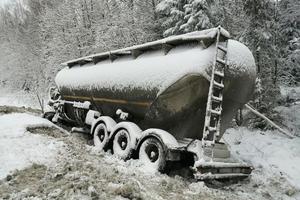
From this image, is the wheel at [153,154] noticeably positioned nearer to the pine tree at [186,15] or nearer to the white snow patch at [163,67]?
the white snow patch at [163,67]

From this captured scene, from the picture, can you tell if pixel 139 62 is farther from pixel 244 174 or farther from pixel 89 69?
pixel 244 174

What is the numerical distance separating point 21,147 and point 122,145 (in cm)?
230

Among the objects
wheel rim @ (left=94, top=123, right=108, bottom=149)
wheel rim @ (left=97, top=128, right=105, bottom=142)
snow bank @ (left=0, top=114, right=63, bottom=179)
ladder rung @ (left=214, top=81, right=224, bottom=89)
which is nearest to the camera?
snow bank @ (left=0, top=114, right=63, bottom=179)

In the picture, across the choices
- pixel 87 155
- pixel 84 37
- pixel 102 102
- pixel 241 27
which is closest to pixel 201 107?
pixel 87 155

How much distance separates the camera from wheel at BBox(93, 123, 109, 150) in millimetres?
9153

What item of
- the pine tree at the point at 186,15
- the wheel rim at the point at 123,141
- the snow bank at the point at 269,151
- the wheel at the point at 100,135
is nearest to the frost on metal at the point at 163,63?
the wheel at the point at 100,135

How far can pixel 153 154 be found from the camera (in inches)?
295

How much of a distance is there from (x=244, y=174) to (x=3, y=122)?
6.68 meters

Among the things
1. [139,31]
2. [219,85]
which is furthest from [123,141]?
[139,31]

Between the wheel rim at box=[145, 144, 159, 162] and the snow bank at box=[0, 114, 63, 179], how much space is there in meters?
1.99

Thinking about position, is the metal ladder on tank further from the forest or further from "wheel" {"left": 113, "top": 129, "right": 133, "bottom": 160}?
the forest

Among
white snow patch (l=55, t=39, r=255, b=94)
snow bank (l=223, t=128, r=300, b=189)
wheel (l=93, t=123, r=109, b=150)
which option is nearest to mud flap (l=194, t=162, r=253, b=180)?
snow bank (l=223, t=128, r=300, b=189)

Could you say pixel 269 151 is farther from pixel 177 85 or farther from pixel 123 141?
pixel 177 85

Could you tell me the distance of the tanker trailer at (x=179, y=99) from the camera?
7.15m
